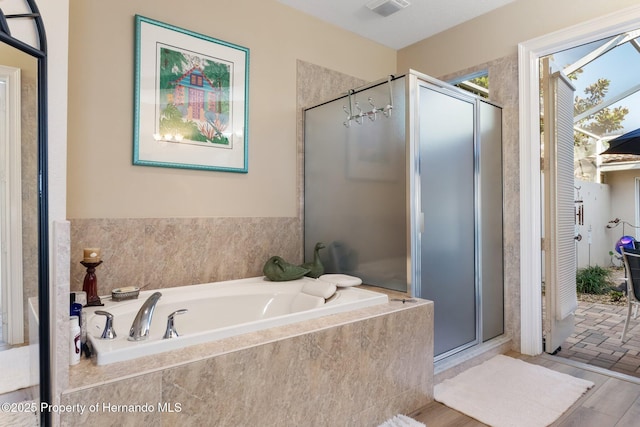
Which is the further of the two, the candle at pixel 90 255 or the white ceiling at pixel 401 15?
the white ceiling at pixel 401 15

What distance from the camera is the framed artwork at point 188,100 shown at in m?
2.29

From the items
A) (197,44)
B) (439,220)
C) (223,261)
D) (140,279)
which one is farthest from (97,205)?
(439,220)

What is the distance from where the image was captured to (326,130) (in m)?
2.84

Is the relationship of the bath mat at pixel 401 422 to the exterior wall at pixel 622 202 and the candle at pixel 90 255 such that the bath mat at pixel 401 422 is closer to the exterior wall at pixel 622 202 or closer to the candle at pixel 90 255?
the candle at pixel 90 255

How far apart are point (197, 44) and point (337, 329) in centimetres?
203

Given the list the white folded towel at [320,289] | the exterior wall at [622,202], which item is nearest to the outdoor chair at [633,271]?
the white folded towel at [320,289]

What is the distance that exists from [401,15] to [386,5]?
26cm

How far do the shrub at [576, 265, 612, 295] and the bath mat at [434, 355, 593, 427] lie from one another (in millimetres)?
3185

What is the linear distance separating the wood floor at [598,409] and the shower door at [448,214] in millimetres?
493

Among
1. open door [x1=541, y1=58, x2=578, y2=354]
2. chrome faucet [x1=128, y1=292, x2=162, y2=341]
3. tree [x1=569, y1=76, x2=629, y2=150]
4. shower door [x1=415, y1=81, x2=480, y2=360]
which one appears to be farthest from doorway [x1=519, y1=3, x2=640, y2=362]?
chrome faucet [x1=128, y1=292, x2=162, y2=341]

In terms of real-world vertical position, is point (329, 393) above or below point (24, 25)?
below

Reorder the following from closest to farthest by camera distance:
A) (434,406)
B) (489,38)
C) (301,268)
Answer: (434,406) < (301,268) < (489,38)

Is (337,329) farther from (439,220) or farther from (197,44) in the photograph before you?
(197,44)

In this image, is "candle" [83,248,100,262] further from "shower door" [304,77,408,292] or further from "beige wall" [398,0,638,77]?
"beige wall" [398,0,638,77]
